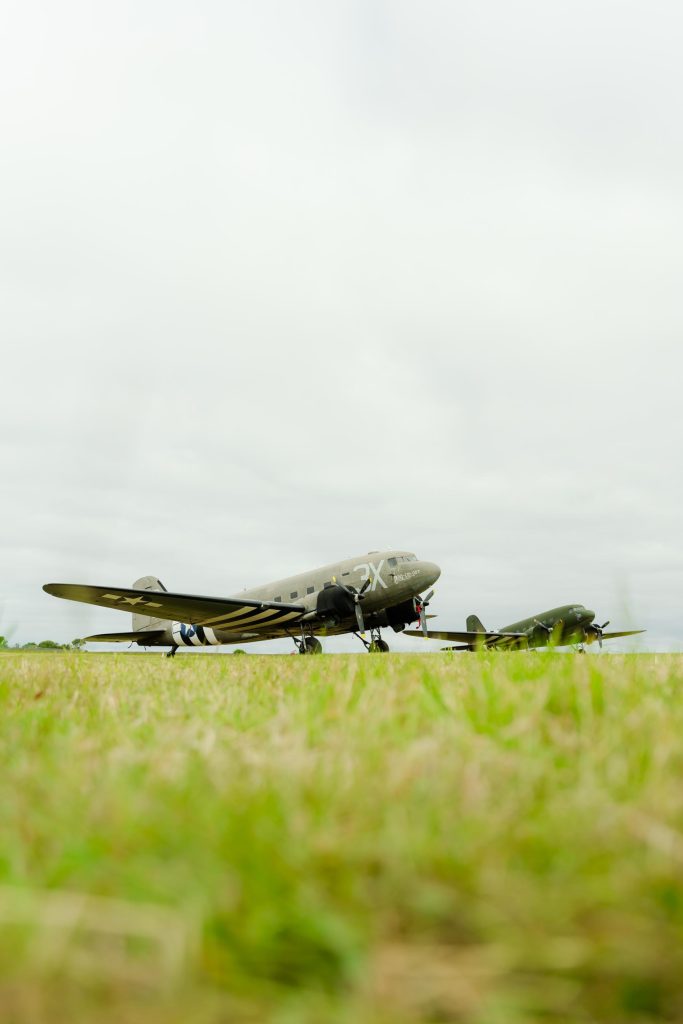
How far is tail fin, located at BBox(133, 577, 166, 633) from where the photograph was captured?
1602 inches

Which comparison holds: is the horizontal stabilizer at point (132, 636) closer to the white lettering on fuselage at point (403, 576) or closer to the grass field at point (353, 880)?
the white lettering on fuselage at point (403, 576)

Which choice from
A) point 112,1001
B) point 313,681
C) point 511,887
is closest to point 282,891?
point 112,1001

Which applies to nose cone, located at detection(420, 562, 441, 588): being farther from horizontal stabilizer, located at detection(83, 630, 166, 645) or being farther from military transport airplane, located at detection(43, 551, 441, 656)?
horizontal stabilizer, located at detection(83, 630, 166, 645)

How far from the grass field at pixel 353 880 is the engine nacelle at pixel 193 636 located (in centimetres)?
3432

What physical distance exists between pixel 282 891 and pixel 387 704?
1.82 metres

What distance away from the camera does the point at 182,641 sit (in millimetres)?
39438

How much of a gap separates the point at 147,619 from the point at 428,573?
1965 centimetres

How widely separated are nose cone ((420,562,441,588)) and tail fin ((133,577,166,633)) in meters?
18.1

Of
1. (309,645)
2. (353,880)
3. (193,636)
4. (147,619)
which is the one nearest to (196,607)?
(309,645)

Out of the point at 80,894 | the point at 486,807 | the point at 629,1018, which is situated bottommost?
the point at 629,1018

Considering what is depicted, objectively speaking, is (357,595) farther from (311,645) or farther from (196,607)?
(196,607)

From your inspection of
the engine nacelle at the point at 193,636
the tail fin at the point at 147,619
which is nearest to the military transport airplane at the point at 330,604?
the engine nacelle at the point at 193,636

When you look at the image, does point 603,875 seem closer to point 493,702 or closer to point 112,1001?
point 112,1001

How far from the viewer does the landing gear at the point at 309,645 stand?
27.3m
